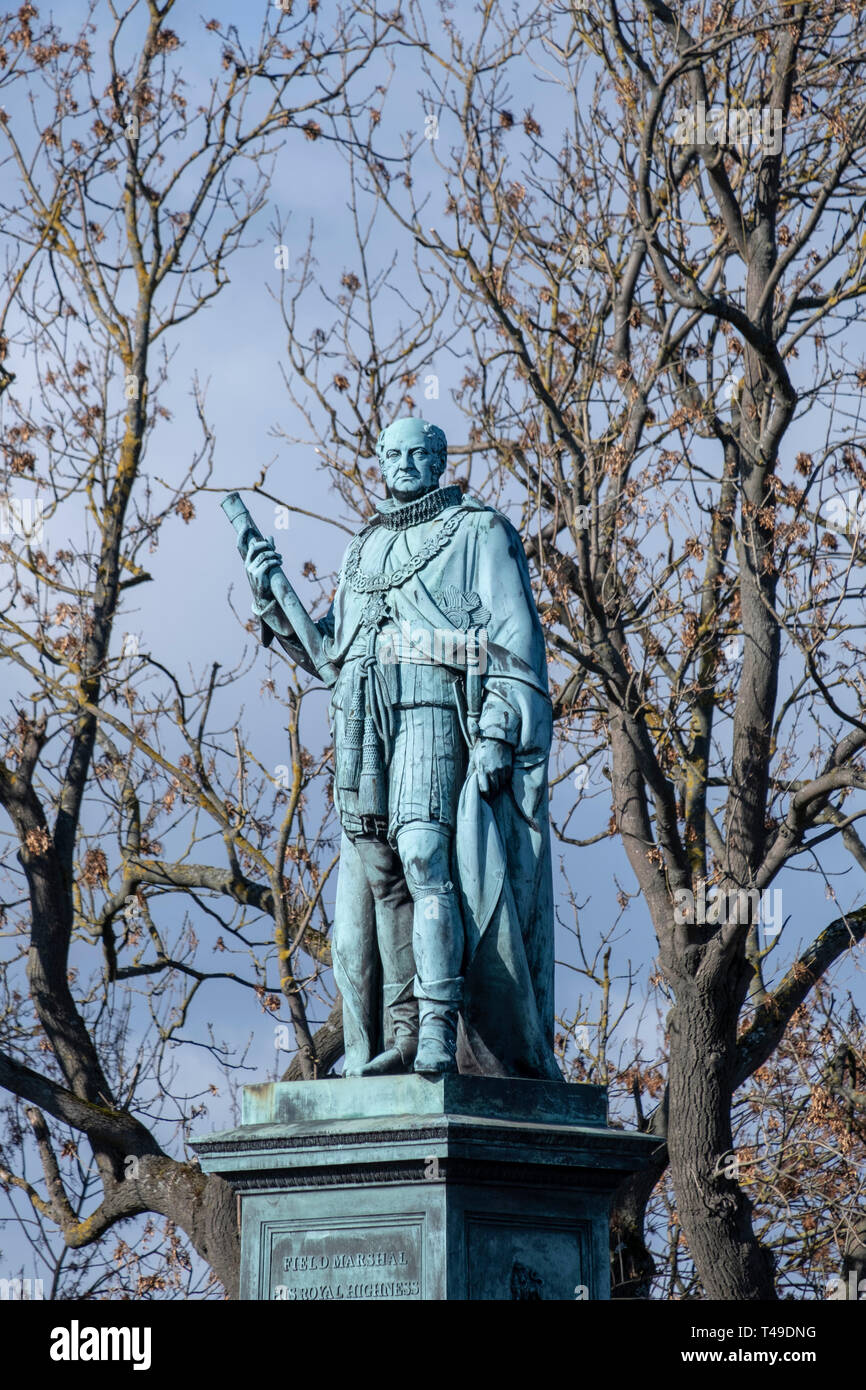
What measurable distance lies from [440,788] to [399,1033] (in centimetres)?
87

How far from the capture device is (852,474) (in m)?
14.2

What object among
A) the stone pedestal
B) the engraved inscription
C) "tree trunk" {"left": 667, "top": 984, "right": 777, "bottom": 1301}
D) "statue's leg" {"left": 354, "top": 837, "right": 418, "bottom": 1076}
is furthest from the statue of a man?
"tree trunk" {"left": 667, "top": 984, "right": 777, "bottom": 1301}

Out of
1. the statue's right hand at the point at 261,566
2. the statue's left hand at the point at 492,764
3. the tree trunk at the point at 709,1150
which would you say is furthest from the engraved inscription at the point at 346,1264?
the tree trunk at the point at 709,1150

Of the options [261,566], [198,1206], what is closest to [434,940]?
[261,566]

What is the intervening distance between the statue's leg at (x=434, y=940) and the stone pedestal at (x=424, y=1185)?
152 millimetres

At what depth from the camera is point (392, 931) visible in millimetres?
8086

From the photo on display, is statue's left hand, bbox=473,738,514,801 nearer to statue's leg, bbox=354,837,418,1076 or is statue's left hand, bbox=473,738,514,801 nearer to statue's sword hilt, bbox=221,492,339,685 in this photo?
statue's leg, bbox=354,837,418,1076

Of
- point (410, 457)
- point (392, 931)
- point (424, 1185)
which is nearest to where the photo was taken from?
point (424, 1185)

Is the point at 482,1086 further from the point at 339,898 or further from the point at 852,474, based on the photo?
the point at 852,474

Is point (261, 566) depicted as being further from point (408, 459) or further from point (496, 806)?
point (496, 806)

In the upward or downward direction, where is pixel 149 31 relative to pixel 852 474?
upward

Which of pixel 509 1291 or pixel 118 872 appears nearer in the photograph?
pixel 509 1291
